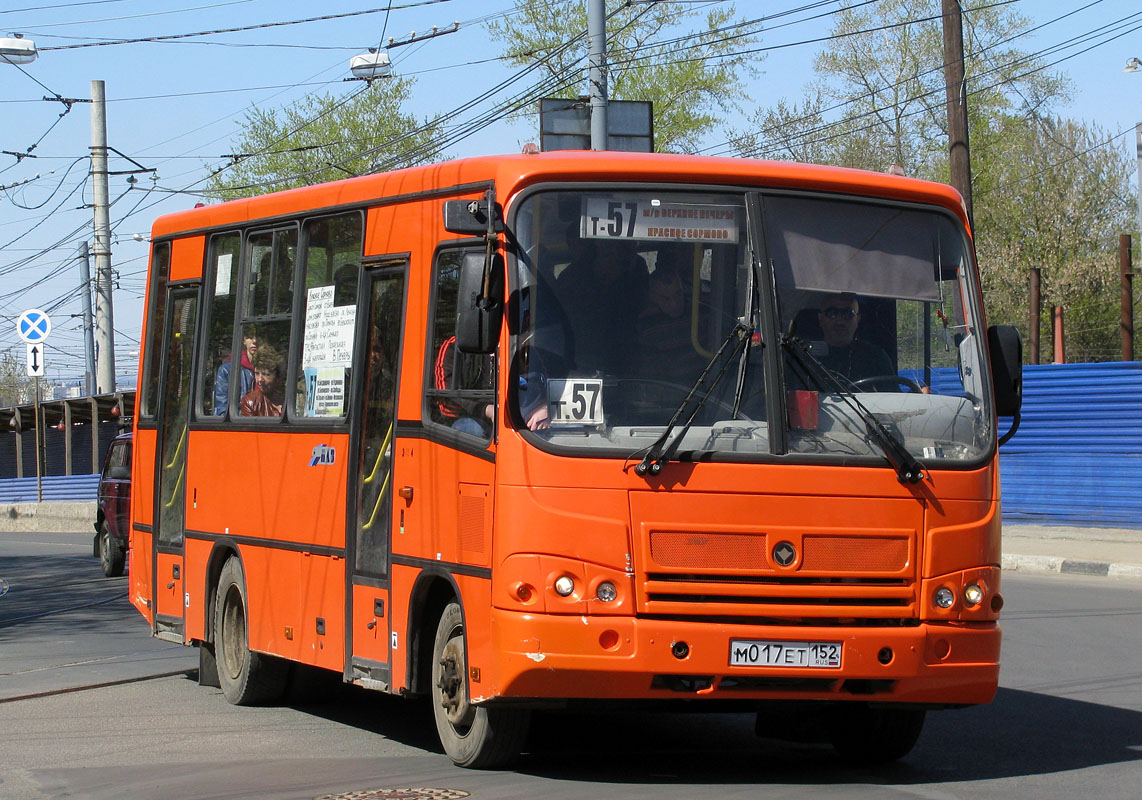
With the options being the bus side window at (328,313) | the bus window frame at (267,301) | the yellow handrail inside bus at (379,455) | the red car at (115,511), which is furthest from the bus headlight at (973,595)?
the red car at (115,511)

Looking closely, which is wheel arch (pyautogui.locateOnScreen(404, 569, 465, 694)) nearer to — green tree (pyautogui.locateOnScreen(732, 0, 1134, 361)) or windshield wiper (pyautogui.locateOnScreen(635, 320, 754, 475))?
windshield wiper (pyautogui.locateOnScreen(635, 320, 754, 475))

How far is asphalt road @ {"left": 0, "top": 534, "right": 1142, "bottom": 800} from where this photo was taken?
7094 mm

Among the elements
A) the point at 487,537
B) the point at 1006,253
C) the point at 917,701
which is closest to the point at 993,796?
the point at 917,701

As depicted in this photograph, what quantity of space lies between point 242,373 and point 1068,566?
1157 cm

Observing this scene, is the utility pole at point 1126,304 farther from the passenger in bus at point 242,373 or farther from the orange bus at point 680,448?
the orange bus at point 680,448

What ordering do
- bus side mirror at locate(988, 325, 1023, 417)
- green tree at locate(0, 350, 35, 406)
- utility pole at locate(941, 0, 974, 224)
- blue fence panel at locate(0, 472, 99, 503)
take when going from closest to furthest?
bus side mirror at locate(988, 325, 1023, 417) → utility pole at locate(941, 0, 974, 224) → blue fence panel at locate(0, 472, 99, 503) → green tree at locate(0, 350, 35, 406)

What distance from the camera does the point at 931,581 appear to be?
7074mm

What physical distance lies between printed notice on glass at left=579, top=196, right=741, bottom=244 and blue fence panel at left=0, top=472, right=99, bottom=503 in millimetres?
32777

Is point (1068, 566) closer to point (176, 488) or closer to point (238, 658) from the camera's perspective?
point (176, 488)

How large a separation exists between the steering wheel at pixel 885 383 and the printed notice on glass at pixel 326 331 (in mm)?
2921

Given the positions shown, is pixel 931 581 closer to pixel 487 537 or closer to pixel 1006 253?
pixel 487 537

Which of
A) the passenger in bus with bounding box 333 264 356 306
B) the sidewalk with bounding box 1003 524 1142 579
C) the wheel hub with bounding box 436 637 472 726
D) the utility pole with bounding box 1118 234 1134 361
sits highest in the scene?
the utility pole with bounding box 1118 234 1134 361

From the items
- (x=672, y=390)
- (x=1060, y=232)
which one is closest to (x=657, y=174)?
(x=672, y=390)

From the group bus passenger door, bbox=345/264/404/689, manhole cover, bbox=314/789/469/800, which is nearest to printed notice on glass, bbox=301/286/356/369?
bus passenger door, bbox=345/264/404/689
